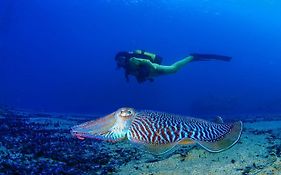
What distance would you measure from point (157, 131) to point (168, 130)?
15 centimetres

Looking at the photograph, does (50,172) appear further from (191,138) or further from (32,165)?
(191,138)

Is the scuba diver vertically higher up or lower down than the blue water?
lower down

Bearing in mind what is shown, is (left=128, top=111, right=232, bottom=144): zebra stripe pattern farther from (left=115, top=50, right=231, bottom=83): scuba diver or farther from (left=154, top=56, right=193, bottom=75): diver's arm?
(left=154, top=56, right=193, bottom=75): diver's arm

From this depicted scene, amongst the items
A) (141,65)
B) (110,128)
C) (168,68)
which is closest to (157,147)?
(110,128)

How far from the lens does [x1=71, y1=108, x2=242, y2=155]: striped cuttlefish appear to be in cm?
405

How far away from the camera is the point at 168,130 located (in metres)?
4.25

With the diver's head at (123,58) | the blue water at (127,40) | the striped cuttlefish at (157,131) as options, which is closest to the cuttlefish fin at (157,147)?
the striped cuttlefish at (157,131)

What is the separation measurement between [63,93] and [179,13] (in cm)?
6384

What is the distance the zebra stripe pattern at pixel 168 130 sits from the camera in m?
4.14

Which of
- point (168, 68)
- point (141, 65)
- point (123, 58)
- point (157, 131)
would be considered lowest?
point (157, 131)

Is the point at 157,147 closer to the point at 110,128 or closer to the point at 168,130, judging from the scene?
the point at 168,130

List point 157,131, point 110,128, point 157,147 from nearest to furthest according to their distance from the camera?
point 157,147
point 157,131
point 110,128

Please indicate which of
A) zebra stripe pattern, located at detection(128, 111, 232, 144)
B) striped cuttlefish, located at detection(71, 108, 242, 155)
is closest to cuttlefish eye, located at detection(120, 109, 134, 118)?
striped cuttlefish, located at detection(71, 108, 242, 155)

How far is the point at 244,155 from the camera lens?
6.35 m
